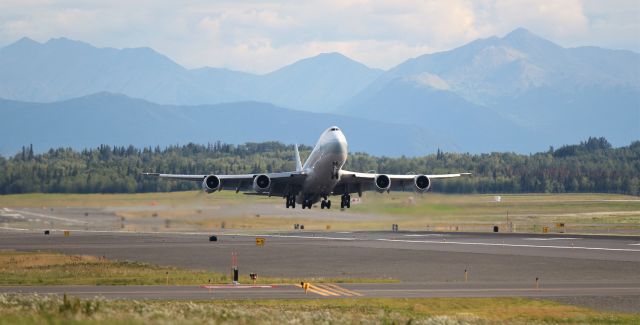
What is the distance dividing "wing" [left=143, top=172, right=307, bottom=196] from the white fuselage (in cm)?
89

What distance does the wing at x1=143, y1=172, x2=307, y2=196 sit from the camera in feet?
270

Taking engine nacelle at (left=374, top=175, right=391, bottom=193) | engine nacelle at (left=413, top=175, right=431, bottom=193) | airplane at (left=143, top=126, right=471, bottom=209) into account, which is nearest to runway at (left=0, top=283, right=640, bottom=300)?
→ airplane at (left=143, top=126, right=471, bottom=209)

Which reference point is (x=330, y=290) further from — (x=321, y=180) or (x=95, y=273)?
(x=321, y=180)

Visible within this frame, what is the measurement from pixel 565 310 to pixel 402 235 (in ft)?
221

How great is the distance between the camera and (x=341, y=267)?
74.1 m

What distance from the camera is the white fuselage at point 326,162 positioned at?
7594cm

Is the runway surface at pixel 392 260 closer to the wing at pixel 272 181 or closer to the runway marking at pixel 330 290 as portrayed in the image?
the runway marking at pixel 330 290

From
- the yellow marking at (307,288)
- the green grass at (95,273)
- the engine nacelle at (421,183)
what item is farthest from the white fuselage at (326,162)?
the yellow marking at (307,288)

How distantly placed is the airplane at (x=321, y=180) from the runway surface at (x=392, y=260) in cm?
513

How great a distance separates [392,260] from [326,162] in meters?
9.26

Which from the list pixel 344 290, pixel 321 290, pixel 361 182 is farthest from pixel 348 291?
pixel 361 182

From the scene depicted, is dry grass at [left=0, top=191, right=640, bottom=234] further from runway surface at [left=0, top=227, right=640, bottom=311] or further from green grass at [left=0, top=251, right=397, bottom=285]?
green grass at [left=0, top=251, right=397, bottom=285]

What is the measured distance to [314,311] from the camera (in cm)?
4406

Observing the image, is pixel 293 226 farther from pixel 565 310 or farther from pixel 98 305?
pixel 98 305
